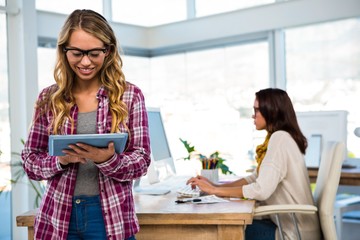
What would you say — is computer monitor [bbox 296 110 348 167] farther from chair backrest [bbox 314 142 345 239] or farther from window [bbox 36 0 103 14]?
window [bbox 36 0 103 14]

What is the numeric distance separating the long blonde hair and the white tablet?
103mm

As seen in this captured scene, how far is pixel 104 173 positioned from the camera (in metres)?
1.41

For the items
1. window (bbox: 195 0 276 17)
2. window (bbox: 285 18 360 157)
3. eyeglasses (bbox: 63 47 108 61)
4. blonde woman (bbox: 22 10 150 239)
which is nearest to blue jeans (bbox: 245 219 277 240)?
blonde woman (bbox: 22 10 150 239)

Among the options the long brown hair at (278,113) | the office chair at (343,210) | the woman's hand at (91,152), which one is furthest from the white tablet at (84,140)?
the office chair at (343,210)

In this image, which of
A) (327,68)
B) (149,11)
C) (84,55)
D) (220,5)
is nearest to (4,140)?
(149,11)

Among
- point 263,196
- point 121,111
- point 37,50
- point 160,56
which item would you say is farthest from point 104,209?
point 160,56

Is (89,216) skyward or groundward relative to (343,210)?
skyward

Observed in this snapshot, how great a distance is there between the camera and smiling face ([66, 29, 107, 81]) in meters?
1.48

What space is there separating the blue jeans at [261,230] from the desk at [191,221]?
1.23ft

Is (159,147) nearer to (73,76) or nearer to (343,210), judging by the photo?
(73,76)

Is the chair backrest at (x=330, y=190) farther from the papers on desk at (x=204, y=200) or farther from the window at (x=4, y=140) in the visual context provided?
the window at (x=4, y=140)

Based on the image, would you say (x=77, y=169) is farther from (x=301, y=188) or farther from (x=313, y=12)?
(x=313, y=12)

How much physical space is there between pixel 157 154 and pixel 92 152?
1523mm

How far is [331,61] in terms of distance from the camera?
514 centimetres
